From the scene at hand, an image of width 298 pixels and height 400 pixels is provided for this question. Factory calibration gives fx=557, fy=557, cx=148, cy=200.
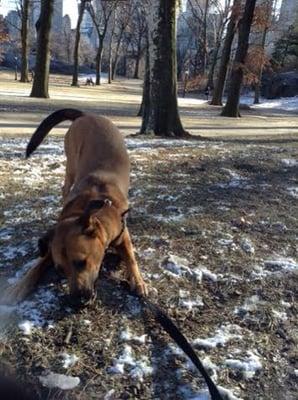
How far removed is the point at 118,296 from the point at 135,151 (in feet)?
15.7

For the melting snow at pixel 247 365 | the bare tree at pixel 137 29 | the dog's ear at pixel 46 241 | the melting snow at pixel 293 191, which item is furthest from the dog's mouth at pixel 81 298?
the bare tree at pixel 137 29

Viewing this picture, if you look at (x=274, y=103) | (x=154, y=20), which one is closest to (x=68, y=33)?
(x=274, y=103)

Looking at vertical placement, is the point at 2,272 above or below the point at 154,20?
below

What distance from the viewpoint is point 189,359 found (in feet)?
10.3

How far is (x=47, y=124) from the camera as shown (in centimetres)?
538

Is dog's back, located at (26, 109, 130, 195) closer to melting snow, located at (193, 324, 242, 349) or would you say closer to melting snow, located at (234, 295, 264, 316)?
melting snow, located at (234, 295, 264, 316)

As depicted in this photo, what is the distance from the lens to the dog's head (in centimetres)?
320

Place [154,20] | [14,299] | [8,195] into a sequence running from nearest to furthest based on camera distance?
[14,299]
[8,195]
[154,20]

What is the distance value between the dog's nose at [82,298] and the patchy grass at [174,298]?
0.36 ft

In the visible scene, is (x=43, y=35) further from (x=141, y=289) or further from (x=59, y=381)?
(x=59, y=381)

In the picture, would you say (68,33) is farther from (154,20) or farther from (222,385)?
(222,385)

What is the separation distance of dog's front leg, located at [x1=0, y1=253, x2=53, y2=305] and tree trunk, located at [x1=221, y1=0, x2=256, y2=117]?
56.6 feet

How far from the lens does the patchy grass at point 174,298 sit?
3.00m

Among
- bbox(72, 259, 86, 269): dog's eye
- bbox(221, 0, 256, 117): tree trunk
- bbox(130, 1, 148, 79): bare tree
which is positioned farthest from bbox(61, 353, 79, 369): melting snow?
bbox(130, 1, 148, 79): bare tree
